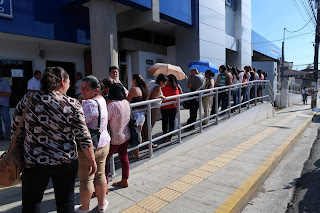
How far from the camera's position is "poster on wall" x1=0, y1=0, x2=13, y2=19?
557cm

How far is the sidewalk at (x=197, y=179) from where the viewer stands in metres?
2.82

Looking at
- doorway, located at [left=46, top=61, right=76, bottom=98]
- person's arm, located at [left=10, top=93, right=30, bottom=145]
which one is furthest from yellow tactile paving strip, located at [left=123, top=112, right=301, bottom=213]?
doorway, located at [left=46, top=61, right=76, bottom=98]

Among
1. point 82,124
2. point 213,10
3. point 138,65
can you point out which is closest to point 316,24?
point 213,10

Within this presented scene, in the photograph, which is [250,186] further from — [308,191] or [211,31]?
[211,31]

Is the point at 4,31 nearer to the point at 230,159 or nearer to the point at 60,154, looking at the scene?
the point at 60,154

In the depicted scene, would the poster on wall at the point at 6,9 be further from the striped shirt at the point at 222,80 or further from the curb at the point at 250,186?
the curb at the point at 250,186

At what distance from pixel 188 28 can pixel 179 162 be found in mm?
8191

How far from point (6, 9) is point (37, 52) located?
1789 mm

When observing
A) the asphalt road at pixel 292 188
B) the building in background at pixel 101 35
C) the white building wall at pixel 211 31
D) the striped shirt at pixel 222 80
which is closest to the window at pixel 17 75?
the building in background at pixel 101 35

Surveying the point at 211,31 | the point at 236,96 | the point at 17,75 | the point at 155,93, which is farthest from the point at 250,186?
the point at 211,31

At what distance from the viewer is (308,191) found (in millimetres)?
3588

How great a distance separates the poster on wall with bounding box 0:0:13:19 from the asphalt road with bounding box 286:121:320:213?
733 cm

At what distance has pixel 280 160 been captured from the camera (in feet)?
16.4

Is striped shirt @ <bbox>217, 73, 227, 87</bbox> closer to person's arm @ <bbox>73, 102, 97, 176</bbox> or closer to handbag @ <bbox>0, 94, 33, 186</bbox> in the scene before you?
person's arm @ <bbox>73, 102, 97, 176</bbox>
